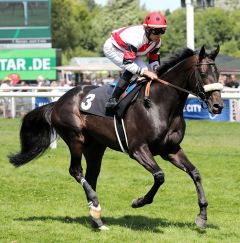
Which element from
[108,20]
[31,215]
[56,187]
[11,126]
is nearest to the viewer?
[31,215]

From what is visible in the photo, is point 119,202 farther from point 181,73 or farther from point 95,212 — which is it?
point 181,73

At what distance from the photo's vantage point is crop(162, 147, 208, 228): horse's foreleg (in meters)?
6.55

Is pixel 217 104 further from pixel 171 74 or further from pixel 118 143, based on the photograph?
pixel 118 143

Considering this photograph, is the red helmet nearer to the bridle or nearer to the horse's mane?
the horse's mane

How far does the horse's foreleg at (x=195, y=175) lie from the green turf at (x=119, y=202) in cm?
14

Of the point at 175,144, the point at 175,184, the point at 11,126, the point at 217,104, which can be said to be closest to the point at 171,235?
the point at 175,144

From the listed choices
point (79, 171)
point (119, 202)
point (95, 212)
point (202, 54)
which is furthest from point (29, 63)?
point (202, 54)

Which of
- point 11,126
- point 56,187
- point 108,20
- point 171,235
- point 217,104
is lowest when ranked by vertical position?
point 108,20

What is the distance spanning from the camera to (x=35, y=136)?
312 inches

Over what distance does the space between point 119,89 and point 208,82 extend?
37.7 inches

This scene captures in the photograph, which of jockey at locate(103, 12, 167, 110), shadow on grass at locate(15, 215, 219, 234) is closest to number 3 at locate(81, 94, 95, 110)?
jockey at locate(103, 12, 167, 110)

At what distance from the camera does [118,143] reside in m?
6.93

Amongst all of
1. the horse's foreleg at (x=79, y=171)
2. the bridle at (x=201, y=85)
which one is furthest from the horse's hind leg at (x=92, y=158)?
the bridle at (x=201, y=85)

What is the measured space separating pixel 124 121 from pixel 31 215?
5.23 feet
